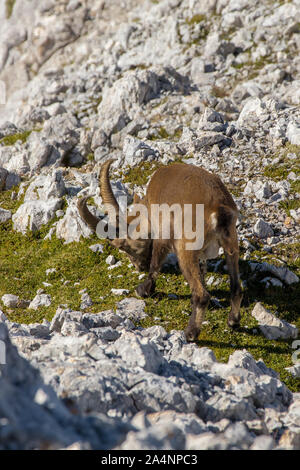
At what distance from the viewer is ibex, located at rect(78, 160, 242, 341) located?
9.55 meters

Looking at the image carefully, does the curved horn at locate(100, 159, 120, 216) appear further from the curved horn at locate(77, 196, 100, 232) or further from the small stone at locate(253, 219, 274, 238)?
the small stone at locate(253, 219, 274, 238)

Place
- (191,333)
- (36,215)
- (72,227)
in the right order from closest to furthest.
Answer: (191,333) → (72,227) → (36,215)

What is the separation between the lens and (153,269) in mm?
11211

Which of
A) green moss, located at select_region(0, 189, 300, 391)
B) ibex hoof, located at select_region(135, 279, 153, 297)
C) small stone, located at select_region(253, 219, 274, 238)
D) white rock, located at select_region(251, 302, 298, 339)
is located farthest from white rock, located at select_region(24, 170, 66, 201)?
white rock, located at select_region(251, 302, 298, 339)

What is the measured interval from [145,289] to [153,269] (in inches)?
25.6

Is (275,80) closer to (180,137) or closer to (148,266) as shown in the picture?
(180,137)

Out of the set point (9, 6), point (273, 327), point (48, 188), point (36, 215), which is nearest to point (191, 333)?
point (273, 327)

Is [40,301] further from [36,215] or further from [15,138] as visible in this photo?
[15,138]

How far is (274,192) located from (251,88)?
9.53 m

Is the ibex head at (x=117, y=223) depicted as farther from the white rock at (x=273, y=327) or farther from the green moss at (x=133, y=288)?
the white rock at (x=273, y=327)

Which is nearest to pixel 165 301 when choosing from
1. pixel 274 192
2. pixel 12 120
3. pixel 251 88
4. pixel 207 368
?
pixel 207 368

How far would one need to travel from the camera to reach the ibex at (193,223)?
9.55 m

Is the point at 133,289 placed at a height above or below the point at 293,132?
below
